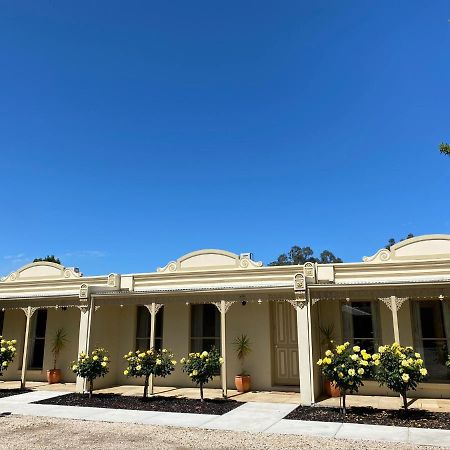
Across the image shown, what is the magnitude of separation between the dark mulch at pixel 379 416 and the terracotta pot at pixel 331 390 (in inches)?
56.9

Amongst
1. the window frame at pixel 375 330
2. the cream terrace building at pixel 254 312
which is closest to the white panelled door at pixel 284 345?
the cream terrace building at pixel 254 312

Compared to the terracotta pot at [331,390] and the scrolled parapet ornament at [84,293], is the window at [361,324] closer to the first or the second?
the terracotta pot at [331,390]

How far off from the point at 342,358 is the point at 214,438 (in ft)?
10.7

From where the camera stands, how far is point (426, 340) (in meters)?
11.1

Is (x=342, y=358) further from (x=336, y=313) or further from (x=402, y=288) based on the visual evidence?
(x=336, y=313)

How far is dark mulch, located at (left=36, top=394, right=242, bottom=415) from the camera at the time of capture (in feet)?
32.2

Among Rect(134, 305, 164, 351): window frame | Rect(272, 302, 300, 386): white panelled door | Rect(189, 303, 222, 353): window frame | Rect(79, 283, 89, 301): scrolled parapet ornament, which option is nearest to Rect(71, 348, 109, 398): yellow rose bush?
Rect(79, 283, 89, 301): scrolled parapet ornament

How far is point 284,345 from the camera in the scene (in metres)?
12.6

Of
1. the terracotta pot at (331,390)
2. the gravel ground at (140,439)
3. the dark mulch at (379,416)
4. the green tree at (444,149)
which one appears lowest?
the gravel ground at (140,439)

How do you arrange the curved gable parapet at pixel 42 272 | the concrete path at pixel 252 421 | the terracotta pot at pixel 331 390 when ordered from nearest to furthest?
the concrete path at pixel 252 421 → the terracotta pot at pixel 331 390 → the curved gable parapet at pixel 42 272

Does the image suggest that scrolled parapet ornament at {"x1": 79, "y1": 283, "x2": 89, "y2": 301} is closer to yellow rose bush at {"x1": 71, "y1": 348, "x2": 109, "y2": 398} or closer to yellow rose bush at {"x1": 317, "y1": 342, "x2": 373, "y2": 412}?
yellow rose bush at {"x1": 71, "y1": 348, "x2": 109, "y2": 398}

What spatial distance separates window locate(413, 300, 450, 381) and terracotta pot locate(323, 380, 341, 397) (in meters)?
2.29

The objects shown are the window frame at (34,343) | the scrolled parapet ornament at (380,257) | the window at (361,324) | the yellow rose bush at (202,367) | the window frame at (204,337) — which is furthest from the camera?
the window frame at (34,343)

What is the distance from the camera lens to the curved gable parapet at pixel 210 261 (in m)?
13.1
